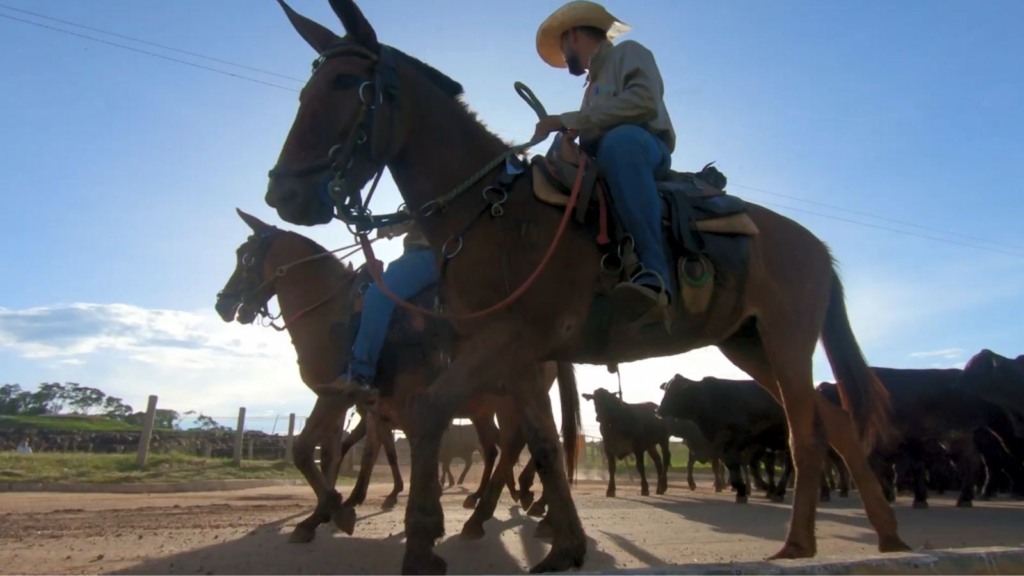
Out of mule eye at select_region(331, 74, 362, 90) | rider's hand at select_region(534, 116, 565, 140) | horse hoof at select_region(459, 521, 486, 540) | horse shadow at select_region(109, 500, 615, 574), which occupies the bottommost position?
horse shadow at select_region(109, 500, 615, 574)

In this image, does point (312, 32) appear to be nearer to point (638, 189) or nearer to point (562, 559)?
point (638, 189)

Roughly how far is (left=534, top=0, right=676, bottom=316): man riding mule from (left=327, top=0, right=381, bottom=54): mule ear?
106 cm

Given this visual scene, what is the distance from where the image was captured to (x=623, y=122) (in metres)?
4.41

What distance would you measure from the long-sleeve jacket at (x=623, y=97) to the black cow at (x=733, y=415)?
10931 millimetres

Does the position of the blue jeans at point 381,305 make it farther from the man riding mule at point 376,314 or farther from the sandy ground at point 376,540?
the sandy ground at point 376,540

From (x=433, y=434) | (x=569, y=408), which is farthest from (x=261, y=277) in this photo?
(x=433, y=434)

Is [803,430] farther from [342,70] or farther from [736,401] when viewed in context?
[736,401]

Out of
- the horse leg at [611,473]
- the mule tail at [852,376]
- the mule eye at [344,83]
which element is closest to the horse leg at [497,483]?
the mule tail at [852,376]

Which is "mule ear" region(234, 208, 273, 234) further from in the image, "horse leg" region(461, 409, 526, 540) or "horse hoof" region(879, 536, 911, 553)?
"horse hoof" region(879, 536, 911, 553)

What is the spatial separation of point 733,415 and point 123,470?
49.8 ft

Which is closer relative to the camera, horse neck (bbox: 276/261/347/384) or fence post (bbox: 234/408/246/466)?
horse neck (bbox: 276/261/347/384)

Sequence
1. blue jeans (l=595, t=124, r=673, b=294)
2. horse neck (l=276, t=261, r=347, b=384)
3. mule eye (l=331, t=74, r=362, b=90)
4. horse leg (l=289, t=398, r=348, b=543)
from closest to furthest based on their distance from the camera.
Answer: blue jeans (l=595, t=124, r=673, b=294) < mule eye (l=331, t=74, r=362, b=90) < horse leg (l=289, t=398, r=348, b=543) < horse neck (l=276, t=261, r=347, b=384)

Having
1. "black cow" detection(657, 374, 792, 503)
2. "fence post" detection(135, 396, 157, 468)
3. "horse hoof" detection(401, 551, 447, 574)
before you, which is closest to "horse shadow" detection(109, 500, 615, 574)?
"horse hoof" detection(401, 551, 447, 574)

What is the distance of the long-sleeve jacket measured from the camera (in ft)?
14.3
